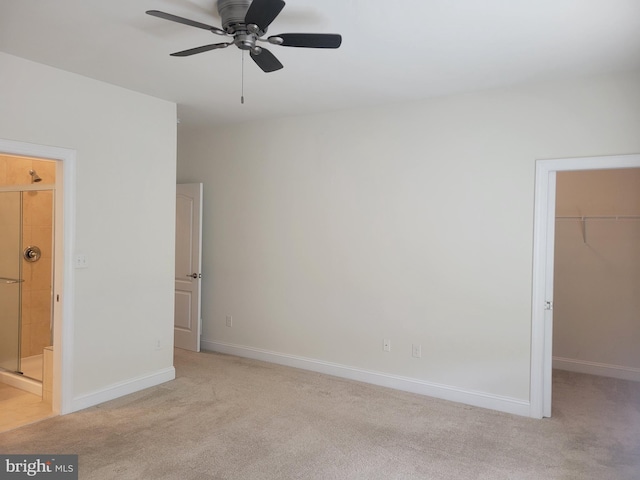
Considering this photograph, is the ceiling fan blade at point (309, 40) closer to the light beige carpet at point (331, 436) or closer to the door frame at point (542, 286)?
the door frame at point (542, 286)

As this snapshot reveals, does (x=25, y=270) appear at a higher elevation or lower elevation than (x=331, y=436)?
higher

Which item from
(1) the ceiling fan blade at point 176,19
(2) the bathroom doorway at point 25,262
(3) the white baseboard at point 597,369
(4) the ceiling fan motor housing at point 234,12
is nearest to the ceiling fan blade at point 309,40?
(4) the ceiling fan motor housing at point 234,12

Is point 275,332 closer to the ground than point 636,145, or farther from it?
closer to the ground

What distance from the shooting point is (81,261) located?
3693mm

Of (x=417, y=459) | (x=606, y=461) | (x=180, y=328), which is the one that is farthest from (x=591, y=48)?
(x=180, y=328)

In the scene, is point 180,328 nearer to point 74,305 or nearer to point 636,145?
point 74,305

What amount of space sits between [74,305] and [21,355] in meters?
1.53

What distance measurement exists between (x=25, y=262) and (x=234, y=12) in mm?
3836

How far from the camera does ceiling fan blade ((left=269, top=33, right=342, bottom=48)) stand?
229cm

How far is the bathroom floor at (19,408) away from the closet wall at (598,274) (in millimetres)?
4919

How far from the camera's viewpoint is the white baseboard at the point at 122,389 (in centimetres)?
371

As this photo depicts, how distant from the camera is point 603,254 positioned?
4.72 metres

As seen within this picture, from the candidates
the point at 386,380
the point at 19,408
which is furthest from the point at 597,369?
the point at 19,408

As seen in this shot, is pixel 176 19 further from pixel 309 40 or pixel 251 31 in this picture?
pixel 309 40
